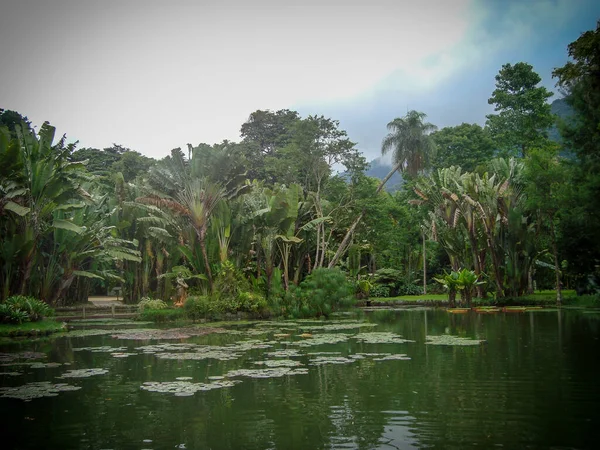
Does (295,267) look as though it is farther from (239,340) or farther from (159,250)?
(239,340)

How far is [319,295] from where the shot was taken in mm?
19781

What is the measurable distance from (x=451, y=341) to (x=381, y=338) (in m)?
1.81

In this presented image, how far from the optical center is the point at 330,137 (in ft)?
93.1

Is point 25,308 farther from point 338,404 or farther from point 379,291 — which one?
point 379,291

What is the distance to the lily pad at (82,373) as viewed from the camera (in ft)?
27.5

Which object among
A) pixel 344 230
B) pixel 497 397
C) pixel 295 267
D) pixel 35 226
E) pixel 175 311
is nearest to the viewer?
pixel 497 397

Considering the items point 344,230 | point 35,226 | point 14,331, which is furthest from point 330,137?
point 14,331

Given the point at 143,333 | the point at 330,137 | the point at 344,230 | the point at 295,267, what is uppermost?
the point at 330,137

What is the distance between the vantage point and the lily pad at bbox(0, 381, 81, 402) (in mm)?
6957

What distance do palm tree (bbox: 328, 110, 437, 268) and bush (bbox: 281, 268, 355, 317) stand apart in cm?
1711

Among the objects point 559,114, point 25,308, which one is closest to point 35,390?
point 25,308

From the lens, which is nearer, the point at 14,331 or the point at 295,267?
the point at 14,331

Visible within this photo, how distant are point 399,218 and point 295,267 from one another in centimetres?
1163

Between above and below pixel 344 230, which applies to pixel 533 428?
below
